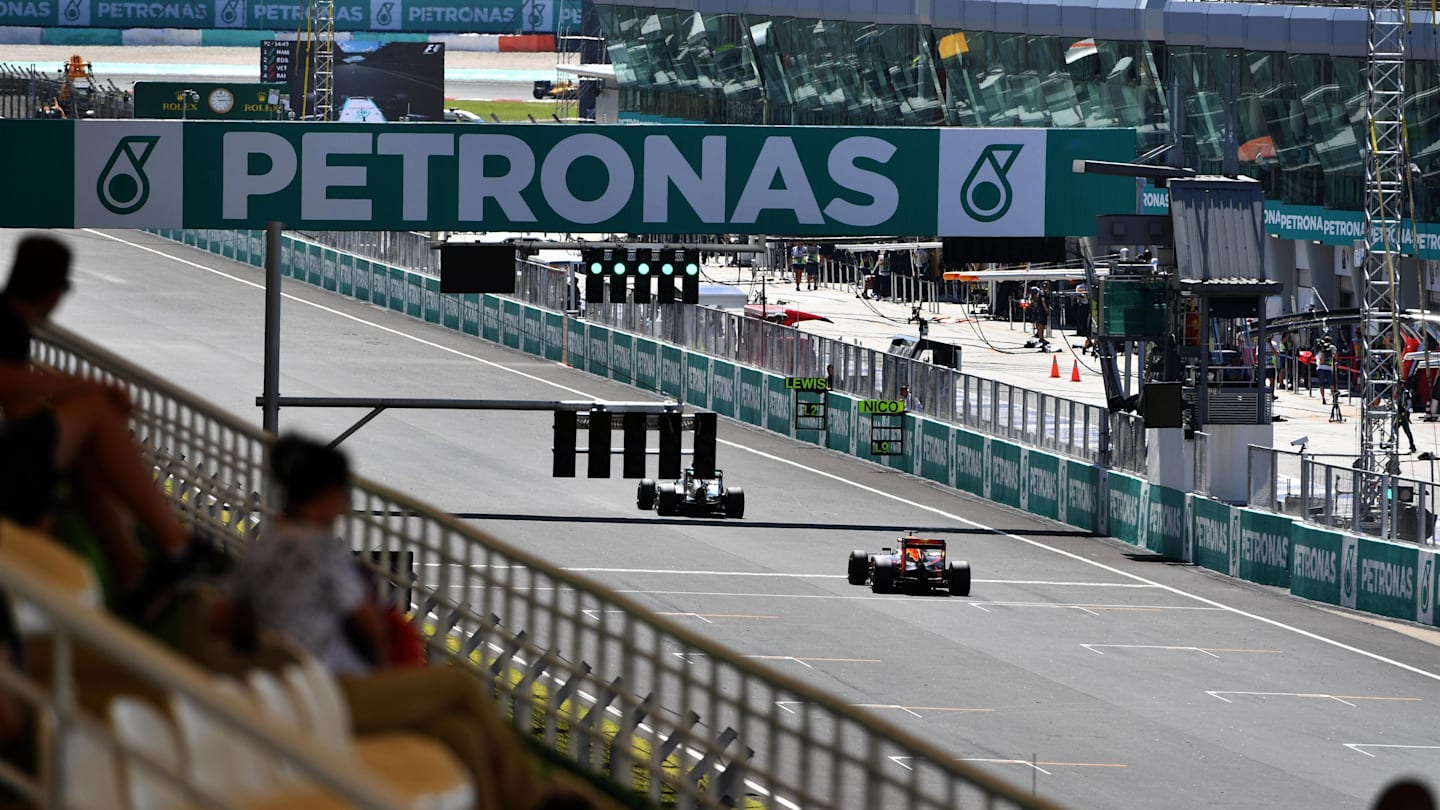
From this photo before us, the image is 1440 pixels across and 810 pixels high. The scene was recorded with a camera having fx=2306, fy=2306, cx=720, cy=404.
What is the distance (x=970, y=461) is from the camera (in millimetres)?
46156

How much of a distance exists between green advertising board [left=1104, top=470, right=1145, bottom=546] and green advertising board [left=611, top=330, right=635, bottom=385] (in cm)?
1607

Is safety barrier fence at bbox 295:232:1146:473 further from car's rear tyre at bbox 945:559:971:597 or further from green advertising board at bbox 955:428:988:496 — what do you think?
car's rear tyre at bbox 945:559:971:597

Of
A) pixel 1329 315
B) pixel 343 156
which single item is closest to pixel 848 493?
pixel 1329 315

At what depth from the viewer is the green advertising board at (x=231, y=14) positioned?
125688mm

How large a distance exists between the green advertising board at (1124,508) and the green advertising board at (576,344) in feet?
61.6

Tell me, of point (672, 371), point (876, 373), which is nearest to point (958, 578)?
point (876, 373)

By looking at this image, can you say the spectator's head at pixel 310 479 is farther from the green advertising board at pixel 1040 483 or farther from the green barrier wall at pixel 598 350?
the green barrier wall at pixel 598 350

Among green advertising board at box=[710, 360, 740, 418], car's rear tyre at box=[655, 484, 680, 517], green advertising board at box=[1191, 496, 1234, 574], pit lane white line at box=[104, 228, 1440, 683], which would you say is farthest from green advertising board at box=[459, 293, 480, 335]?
green advertising board at box=[1191, 496, 1234, 574]

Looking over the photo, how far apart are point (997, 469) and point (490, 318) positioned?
2101 centimetres

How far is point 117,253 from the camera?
74625 millimetres

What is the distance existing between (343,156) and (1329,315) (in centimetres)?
2597

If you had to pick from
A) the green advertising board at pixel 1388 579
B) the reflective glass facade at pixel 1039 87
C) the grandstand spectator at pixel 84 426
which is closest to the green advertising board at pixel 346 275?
the reflective glass facade at pixel 1039 87

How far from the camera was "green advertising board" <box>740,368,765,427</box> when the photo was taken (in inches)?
2058

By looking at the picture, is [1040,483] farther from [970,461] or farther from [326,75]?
[326,75]
